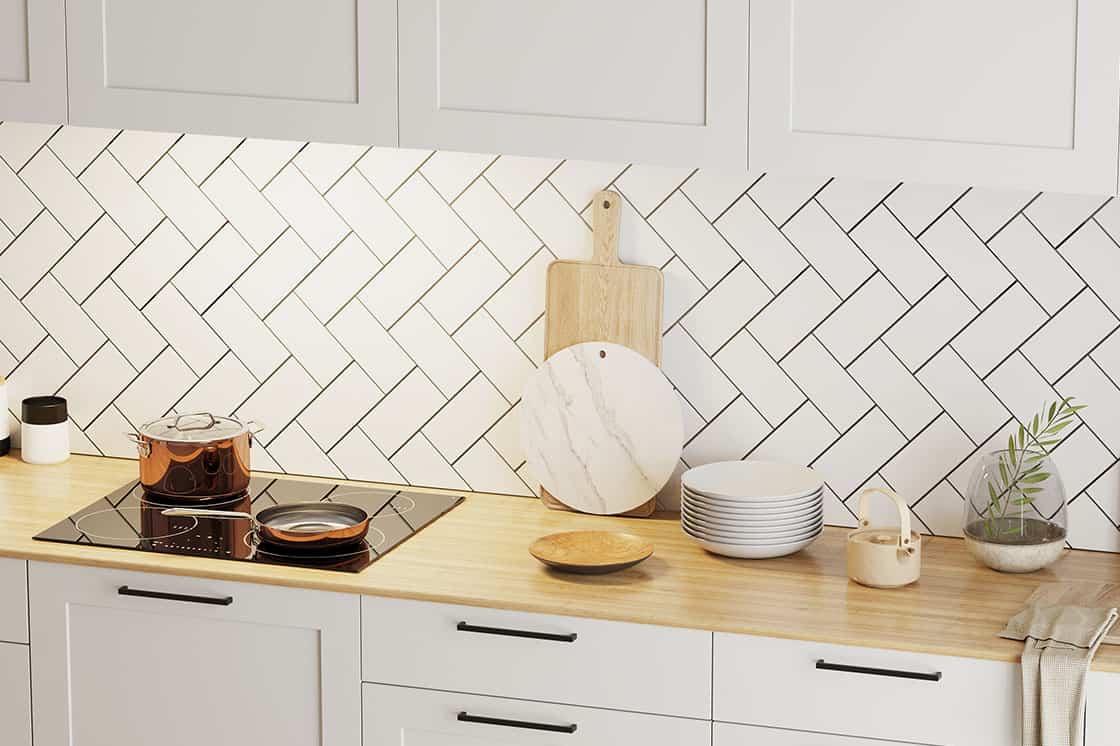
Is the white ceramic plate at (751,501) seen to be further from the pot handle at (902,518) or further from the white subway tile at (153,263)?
the white subway tile at (153,263)

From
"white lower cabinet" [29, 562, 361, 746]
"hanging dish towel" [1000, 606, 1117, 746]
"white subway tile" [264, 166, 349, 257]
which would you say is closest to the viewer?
"hanging dish towel" [1000, 606, 1117, 746]

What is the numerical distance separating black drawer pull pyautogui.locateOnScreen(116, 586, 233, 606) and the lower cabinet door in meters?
0.27

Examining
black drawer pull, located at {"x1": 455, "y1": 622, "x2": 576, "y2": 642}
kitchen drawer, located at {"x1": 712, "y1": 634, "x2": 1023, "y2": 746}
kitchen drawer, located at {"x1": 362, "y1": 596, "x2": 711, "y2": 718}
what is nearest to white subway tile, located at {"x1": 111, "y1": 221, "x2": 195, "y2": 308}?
kitchen drawer, located at {"x1": 362, "y1": 596, "x2": 711, "y2": 718}

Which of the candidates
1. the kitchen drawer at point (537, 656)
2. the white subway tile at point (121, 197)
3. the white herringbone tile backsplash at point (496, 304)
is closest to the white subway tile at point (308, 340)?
the white herringbone tile backsplash at point (496, 304)

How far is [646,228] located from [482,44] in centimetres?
56

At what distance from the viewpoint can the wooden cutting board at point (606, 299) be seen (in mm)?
3178

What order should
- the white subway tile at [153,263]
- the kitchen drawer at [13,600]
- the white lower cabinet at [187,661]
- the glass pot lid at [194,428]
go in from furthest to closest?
the white subway tile at [153,263], the glass pot lid at [194,428], the kitchen drawer at [13,600], the white lower cabinet at [187,661]

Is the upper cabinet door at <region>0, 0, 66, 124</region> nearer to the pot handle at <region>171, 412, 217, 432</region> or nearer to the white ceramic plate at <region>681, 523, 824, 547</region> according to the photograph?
the pot handle at <region>171, 412, 217, 432</region>

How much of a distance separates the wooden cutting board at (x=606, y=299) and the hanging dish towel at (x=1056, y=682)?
3.06 ft

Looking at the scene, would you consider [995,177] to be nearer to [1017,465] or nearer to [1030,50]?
[1030,50]

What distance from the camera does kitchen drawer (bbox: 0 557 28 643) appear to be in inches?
118

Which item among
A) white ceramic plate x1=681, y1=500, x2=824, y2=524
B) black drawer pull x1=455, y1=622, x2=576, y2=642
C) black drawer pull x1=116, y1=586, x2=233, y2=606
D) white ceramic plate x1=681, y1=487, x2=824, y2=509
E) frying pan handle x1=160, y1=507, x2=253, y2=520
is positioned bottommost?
black drawer pull x1=455, y1=622, x2=576, y2=642

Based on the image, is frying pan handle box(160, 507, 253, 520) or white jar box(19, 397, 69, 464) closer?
frying pan handle box(160, 507, 253, 520)

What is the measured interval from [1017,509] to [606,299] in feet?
2.96
